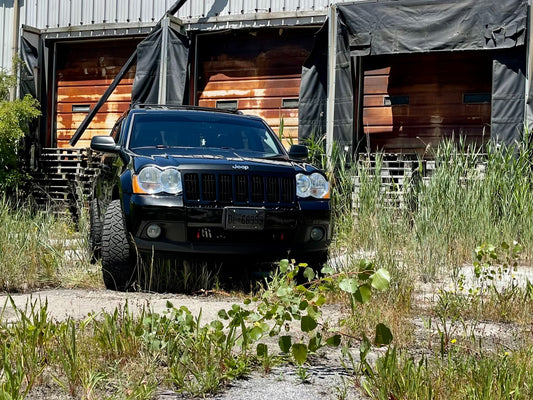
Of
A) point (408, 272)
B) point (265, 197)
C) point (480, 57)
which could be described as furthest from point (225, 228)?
point (480, 57)

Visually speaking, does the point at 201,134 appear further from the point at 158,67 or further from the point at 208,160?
the point at 158,67

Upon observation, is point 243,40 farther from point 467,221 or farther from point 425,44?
point 467,221

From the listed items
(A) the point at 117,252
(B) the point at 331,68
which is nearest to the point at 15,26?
(B) the point at 331,68

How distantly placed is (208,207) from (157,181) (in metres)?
0.49

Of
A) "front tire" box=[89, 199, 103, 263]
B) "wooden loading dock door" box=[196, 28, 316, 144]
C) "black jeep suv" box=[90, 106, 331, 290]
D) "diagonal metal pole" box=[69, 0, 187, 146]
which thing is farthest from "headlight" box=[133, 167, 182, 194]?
"diagonal metal pole" box=[69, 0, 187, 146]

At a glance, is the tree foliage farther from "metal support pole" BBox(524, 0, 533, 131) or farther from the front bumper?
"metal support pole" BBox(524, 0, 533, 131)

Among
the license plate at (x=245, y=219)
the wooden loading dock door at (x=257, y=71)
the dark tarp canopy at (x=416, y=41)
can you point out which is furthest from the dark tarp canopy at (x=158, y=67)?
the license plate at (x=245, y=219)

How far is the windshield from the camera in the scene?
7328 millimetres

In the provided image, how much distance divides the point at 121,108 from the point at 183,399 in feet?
45.6

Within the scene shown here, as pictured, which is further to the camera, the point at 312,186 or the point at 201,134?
the point at 201,134

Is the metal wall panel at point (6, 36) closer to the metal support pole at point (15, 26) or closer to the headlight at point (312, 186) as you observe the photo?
the metal support pole at point (15, 26)

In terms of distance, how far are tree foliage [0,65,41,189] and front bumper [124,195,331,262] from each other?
8.59 meters

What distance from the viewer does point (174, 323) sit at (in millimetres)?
3777

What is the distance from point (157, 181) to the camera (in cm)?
625
